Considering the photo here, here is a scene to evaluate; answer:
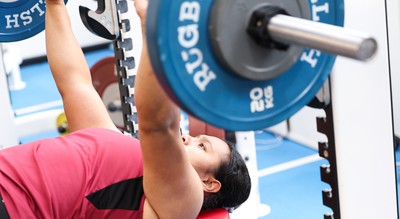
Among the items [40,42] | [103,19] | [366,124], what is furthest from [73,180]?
[40,42]

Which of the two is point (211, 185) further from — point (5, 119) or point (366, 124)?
point (5, 119)

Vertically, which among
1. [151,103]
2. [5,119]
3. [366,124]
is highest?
[151,103]

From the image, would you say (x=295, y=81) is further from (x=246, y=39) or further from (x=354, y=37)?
(x=354, y=37)

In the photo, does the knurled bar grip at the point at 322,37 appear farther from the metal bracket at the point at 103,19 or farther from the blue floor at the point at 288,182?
the blue floor at the point at 288,182

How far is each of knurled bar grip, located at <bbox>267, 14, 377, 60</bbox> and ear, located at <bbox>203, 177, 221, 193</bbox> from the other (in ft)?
3.68

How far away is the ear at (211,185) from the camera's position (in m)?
2.26

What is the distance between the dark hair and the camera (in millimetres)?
2277

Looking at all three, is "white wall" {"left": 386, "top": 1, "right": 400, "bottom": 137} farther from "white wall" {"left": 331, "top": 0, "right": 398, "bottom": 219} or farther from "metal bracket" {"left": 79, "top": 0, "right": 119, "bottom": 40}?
"metal bracket" {"left": 79, "top": 0, "right": 119, "bottom": 40}

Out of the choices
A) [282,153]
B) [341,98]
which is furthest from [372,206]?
[282,153]

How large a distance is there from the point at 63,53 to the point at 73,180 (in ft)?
1.62

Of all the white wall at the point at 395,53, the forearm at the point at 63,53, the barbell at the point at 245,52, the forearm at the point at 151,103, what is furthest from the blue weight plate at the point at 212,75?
the white wall at the point at 395,53

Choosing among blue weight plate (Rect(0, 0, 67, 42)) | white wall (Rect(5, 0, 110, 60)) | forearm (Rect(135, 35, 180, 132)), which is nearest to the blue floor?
blue weight plate (Rect(0, 0, 67, 42))

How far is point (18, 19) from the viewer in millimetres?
2213

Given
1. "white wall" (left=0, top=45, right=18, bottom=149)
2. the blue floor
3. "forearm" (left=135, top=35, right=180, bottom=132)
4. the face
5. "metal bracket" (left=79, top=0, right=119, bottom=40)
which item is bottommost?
the blue floor
